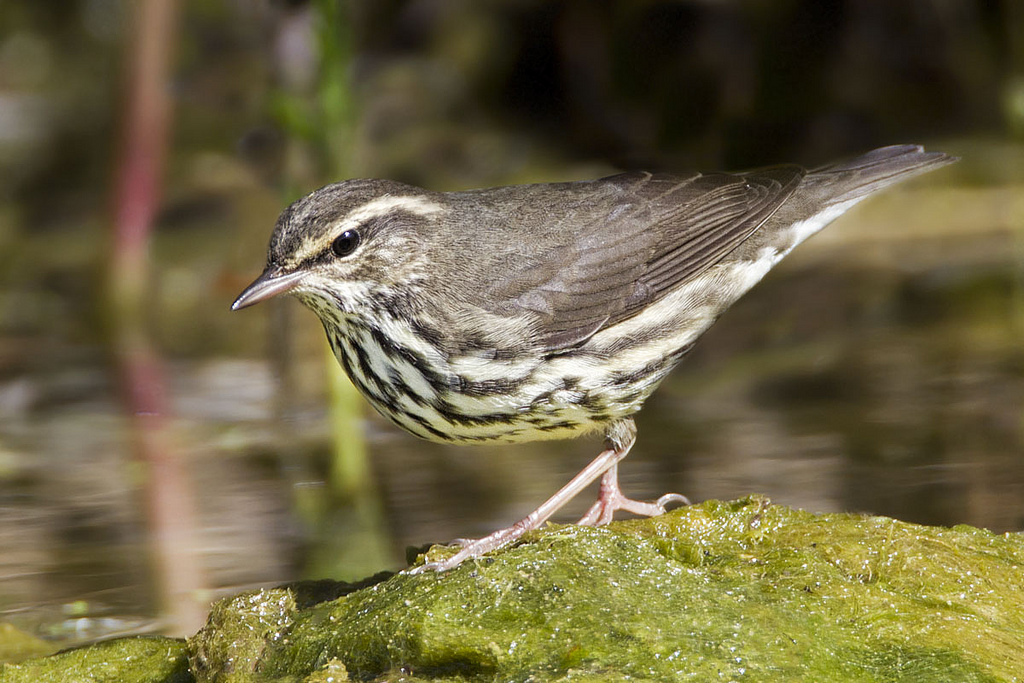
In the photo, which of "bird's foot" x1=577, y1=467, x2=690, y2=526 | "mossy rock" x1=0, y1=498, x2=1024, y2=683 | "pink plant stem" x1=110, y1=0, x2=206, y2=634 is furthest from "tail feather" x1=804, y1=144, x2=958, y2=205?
"pink plant stem" x1=110, y1=0, x2=206, y2=634

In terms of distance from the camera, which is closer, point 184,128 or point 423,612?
point 423,612

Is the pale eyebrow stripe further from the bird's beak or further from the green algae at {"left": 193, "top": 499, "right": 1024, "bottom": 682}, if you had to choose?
the green algae at {"left": 193, "top": 499, "right": 1024, "bottom": 682}

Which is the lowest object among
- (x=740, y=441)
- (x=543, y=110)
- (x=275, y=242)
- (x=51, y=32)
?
(x=740, y=441)

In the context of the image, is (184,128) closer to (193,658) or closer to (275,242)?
(275,242)

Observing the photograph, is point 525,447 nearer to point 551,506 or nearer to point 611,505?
point 611,505

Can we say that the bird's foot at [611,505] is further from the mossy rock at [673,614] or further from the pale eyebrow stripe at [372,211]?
the pale eyebrow stripe at [372,211]

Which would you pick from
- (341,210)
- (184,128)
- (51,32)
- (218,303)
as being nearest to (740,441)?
(341,210)
